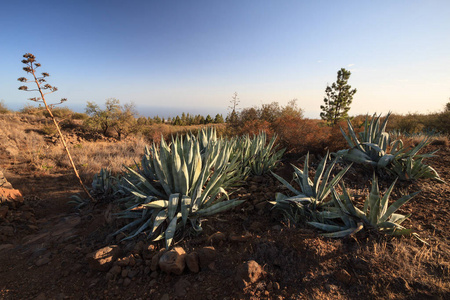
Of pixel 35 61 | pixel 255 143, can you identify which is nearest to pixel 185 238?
pixel 255 143

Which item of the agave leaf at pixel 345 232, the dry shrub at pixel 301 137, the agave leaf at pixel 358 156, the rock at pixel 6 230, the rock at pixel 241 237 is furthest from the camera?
the dry shrub at pixel 301 137

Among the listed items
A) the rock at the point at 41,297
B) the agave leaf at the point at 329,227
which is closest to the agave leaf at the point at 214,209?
the agave leaf at the point at 329,227

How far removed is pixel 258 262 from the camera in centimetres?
177

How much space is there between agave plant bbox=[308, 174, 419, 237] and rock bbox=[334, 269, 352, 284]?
1.37ft

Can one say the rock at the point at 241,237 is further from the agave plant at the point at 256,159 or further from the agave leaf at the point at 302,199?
the agave plant at the point at 256,159

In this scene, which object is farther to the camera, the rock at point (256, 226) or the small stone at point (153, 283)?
the rock at point (256, 226)

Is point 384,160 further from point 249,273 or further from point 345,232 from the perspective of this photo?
point 249,273

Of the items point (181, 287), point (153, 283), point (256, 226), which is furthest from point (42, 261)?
point (256, 226)

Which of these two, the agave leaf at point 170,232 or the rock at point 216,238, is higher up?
the agave leaf at point 170,232

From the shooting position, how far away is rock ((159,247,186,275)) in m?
1.75

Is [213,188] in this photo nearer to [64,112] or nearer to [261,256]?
[261,256]

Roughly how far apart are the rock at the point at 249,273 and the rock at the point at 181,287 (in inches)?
17.9

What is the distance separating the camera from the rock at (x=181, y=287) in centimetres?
160

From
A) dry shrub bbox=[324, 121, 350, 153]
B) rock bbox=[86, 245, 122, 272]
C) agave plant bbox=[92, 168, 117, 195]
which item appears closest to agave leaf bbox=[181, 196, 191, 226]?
rock bbox=[86, 245, 122, 272]
